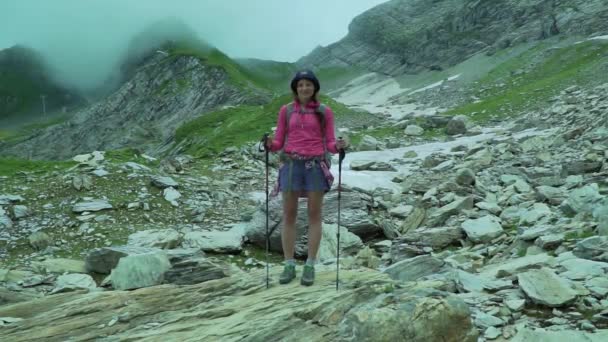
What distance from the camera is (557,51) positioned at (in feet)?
293

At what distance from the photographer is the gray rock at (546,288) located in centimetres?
617

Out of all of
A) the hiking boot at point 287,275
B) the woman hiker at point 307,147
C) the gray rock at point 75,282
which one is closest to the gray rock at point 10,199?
the gray rock at point 75,282

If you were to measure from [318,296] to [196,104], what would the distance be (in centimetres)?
11447

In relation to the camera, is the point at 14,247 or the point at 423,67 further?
the point at 423,67

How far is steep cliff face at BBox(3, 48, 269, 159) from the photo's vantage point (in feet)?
366

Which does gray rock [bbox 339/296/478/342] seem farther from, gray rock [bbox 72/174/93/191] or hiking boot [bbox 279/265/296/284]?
gray rock [bbox 72/174/93/191]

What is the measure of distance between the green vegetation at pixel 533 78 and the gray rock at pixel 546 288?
39.1 m

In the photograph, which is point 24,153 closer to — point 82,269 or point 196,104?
point 196,104

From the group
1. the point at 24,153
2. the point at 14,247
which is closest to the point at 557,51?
the point at 14,247

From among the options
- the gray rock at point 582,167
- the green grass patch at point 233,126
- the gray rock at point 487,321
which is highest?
the green grass patch at point 233,126

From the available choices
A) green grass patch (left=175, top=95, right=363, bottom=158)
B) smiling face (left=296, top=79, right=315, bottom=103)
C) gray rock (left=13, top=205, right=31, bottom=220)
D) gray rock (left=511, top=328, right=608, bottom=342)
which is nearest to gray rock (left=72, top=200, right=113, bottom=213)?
gray rock (left=13, top=205, right=31, bottom=220)

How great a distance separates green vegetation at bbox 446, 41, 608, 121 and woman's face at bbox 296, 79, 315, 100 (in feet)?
130

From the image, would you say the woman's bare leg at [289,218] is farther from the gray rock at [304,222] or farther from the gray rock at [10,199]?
the gray rock at [10,199]

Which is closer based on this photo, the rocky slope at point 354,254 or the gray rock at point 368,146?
the rocky slope at point 354,254
